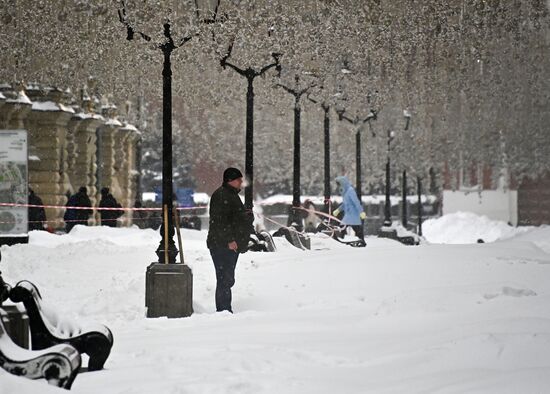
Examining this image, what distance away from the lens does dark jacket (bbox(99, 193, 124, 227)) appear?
36.6 metres

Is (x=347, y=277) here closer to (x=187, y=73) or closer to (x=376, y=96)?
(x=187, y=73)

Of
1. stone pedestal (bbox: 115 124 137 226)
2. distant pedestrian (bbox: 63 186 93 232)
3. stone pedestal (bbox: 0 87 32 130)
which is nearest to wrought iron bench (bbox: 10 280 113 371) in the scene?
stone pedestal (bbox: 0 87 32 130)

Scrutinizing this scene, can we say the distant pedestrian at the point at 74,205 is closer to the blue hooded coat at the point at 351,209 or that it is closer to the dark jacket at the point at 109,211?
the dark jacket at the point at 109,211

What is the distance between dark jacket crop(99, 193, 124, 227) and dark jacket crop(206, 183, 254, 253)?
22513 mm

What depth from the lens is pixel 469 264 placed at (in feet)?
55.6

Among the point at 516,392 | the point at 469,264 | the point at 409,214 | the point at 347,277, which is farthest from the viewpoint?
the point at 409,214

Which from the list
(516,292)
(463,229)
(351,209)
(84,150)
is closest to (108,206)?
(84,150)

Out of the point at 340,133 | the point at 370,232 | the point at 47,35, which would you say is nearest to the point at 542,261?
the point at 47,35

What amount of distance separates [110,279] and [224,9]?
36.6 feet

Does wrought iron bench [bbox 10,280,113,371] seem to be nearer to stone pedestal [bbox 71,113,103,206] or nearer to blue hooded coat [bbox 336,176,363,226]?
blue hooded coat [bbox 336,176,363,226]

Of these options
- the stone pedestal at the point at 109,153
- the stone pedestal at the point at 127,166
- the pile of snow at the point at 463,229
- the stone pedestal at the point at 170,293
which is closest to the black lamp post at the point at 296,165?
the stone pedestal at the point at 170,293

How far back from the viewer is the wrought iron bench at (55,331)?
25.7 ft

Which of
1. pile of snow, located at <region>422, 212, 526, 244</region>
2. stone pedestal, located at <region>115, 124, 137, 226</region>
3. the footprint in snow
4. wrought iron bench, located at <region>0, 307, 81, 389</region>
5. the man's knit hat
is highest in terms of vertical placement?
stone pedestal, located at <region>115, 124, 137, 226</region>

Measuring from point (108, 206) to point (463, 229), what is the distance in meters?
34.5
